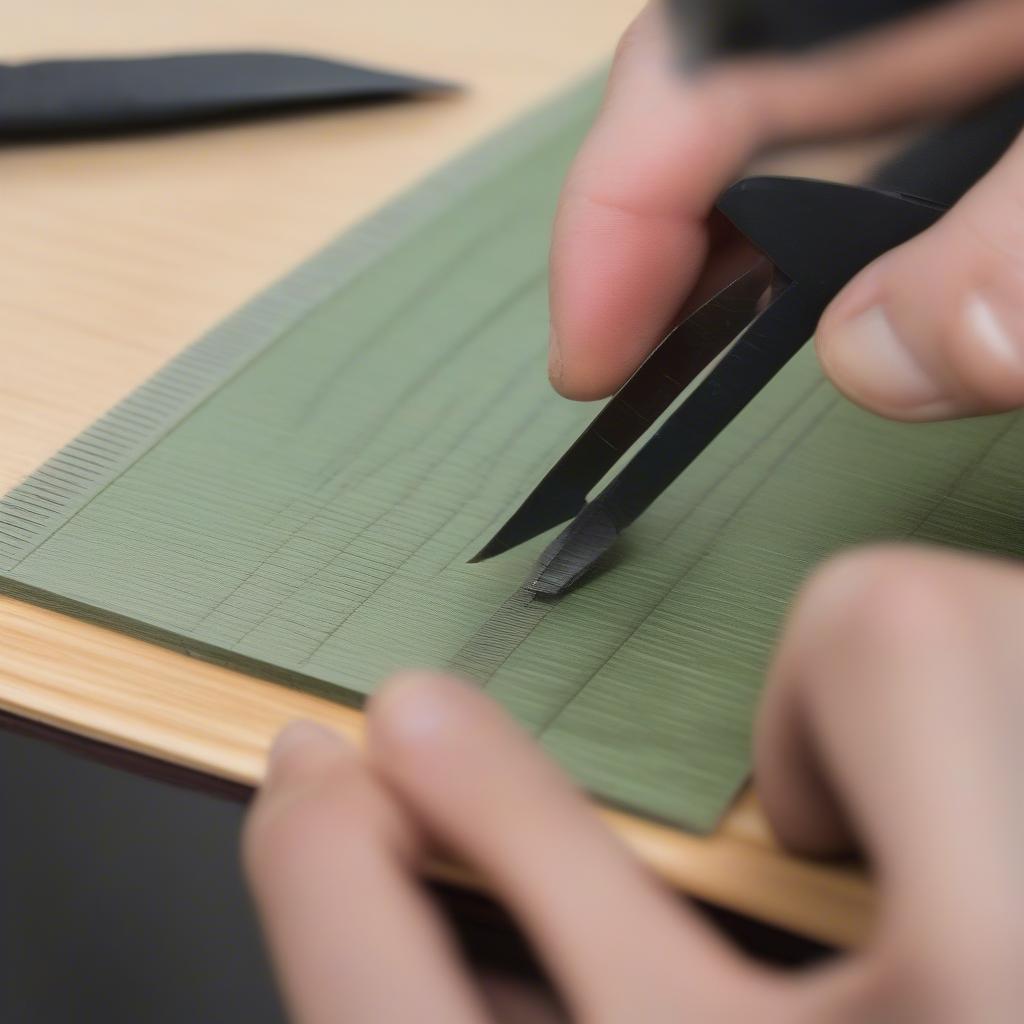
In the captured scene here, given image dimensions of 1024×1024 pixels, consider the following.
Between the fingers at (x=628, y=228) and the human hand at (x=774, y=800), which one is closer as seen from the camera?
the human hand at (x=774, y=800)

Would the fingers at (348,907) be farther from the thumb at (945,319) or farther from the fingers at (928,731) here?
the thumb at (945,319)

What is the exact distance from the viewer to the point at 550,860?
1.11 feet

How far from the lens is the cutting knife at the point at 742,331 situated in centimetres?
50

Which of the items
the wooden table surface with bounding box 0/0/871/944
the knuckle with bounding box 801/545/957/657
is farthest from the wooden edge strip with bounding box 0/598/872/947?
the knuckle with bounding box 801/545/957/657

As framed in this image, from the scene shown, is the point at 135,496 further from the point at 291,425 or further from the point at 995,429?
the point at 995,429

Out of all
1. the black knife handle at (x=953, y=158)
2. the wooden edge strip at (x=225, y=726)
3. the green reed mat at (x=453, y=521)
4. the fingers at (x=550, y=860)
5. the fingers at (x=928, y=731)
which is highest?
the black knife handle at (x=953, y=158)

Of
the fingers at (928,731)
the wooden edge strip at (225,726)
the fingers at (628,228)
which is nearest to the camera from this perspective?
the fingers at (928,731)

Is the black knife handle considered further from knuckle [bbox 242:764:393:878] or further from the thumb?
knuckle [bbox 242:764:393:878]

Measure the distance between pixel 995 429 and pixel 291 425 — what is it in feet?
1.02

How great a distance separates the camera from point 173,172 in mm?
899

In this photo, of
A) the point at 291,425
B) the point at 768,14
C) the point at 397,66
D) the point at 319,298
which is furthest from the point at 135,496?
the point at 397,66

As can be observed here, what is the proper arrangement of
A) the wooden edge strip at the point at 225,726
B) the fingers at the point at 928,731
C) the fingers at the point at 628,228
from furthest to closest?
the fingers at the point at 628,228 → the wooden edge strip at the point at 225,726 → the fingers at the point at 928,731

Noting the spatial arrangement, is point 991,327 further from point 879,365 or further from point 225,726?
point 225,726

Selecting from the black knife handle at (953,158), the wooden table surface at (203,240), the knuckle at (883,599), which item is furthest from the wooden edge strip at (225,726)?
the black knife handle at (953,158)
